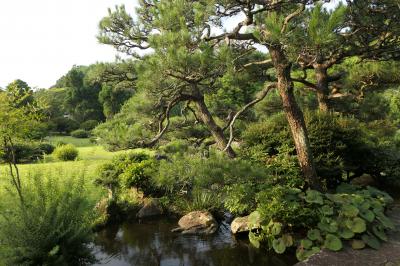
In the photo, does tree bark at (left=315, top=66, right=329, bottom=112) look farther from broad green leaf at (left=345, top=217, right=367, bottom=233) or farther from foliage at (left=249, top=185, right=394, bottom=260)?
broad green leaf at (left=345, top=217, right=367, bottom=233)

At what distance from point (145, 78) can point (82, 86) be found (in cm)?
3118

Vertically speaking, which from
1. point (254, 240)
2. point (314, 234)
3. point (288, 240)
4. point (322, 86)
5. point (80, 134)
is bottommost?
point (254, 240)

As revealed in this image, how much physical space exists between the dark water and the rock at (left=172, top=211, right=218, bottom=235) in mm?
149

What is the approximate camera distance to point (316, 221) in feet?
16.8

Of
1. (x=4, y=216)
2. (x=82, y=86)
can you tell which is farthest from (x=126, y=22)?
(x=82, y=86)

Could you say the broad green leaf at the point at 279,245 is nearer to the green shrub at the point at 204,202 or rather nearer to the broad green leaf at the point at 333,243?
the broad green leaf at the point at 333,243

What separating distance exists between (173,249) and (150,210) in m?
→ 1.97

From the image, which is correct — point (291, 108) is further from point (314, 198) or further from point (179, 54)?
point (179, 54)

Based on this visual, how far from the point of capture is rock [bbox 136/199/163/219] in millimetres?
7469

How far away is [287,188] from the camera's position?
18.1 feet

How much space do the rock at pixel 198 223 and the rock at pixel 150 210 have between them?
0.96m

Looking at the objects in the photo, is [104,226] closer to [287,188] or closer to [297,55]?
[287,188]

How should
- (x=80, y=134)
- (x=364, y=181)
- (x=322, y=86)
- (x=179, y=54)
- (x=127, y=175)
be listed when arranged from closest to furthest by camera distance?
(x=179, y=54) < (x=322, y=86) < (x=127, y=175) < (x=364, y=181) < (x=80, y=134)

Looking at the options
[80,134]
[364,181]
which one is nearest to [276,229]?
[364,181]
